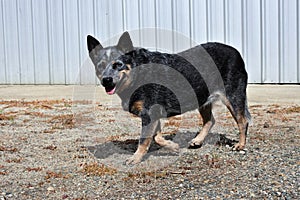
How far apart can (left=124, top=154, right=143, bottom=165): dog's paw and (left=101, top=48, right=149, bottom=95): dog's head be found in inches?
27.3

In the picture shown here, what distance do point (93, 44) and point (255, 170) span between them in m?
2.08

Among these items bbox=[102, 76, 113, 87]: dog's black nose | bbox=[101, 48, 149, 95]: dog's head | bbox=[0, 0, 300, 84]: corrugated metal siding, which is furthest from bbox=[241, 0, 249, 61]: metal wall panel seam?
bbox=[102, 76, 113, 87]: dog's black nose

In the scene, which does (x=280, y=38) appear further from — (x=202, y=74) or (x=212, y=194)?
(x=212, y=194)

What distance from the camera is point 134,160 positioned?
470 cm

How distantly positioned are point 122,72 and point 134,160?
916 mm

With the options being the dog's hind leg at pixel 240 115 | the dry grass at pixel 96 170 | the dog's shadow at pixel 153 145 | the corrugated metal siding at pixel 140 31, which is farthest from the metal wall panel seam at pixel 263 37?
the dry grass at pixel 96 170

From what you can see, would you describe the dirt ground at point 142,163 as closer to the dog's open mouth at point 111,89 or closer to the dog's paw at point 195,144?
the dog's paw at point 195,144

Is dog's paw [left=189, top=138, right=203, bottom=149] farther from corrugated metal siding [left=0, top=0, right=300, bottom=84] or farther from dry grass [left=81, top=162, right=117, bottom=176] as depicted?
corrugated metal siding [left=0, top=0, right=300, bottom=84]

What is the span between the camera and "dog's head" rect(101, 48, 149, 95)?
4445 millimetres

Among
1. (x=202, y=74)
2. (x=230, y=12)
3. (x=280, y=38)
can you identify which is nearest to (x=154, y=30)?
(x=230, y=12)

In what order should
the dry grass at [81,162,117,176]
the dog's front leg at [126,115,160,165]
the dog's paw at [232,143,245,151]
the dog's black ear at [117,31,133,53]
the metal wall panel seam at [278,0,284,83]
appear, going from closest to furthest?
the dry grass at [81,162,117,176] → the dog's black ear at [117,31,133,53] → the dog's front leg at [126,115,160,165] → the dog's paw at [232,143,245,151] → the metal wall panel seam at [278,0,284,83]

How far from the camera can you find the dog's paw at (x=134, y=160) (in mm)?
4672

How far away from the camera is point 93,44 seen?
Result: 4789mm

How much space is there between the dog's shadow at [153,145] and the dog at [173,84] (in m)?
0.15
